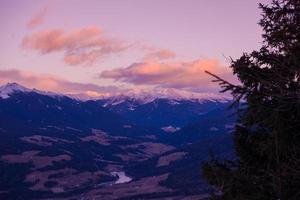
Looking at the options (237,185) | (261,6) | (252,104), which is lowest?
(237,185)

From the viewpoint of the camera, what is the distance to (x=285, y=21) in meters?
19.6

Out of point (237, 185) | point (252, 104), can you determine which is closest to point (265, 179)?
point (237, 185)

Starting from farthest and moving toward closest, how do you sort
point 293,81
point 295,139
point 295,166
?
point 295,139, point 293,81, point 295,166

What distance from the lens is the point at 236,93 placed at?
2012 cm

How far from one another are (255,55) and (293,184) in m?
5.76

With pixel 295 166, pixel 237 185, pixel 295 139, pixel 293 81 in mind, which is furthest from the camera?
pixel 237 185

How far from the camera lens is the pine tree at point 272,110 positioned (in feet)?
55.4

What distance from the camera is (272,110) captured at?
17984 millimetres

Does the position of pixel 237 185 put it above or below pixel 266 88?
below

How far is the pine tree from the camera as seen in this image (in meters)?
16.9

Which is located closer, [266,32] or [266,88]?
[266,88]

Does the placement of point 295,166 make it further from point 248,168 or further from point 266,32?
point 266,32

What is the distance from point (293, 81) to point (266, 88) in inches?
40.2

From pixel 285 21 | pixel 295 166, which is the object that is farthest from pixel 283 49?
pixel 295 166
